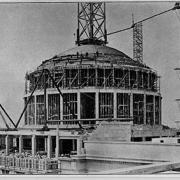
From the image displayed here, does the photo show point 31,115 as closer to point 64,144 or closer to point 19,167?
point 64,144

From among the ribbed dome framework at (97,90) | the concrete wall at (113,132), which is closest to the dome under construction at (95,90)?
the ribbed dome framework at (97,90)

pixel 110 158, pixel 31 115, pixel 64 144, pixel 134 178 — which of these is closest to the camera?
pixel 134 178

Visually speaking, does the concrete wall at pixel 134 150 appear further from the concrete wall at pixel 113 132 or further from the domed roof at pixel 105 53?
the domed roof at pixel 105 53

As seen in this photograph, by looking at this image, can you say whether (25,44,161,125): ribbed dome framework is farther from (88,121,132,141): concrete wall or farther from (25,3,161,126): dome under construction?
(88,121,132,141): concrete wall

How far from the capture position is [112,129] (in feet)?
124

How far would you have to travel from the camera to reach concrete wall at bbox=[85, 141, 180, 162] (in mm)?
28981

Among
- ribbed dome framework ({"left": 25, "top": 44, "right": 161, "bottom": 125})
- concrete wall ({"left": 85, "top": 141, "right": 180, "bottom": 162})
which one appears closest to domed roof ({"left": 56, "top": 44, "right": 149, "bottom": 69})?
ribbed dome framework ({"left": 25, "top": 44, "right": 161, "bottom": 125})

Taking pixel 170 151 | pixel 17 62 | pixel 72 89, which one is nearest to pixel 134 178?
pixel 170 151

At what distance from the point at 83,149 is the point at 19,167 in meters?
7.62

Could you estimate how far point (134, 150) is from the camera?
31.1 meters

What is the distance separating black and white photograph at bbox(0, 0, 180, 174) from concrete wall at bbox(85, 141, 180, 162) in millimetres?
77

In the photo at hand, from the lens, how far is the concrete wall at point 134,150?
29.0 meters

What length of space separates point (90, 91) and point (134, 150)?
21.0 meters

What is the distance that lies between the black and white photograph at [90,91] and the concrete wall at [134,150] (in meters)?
0.08
